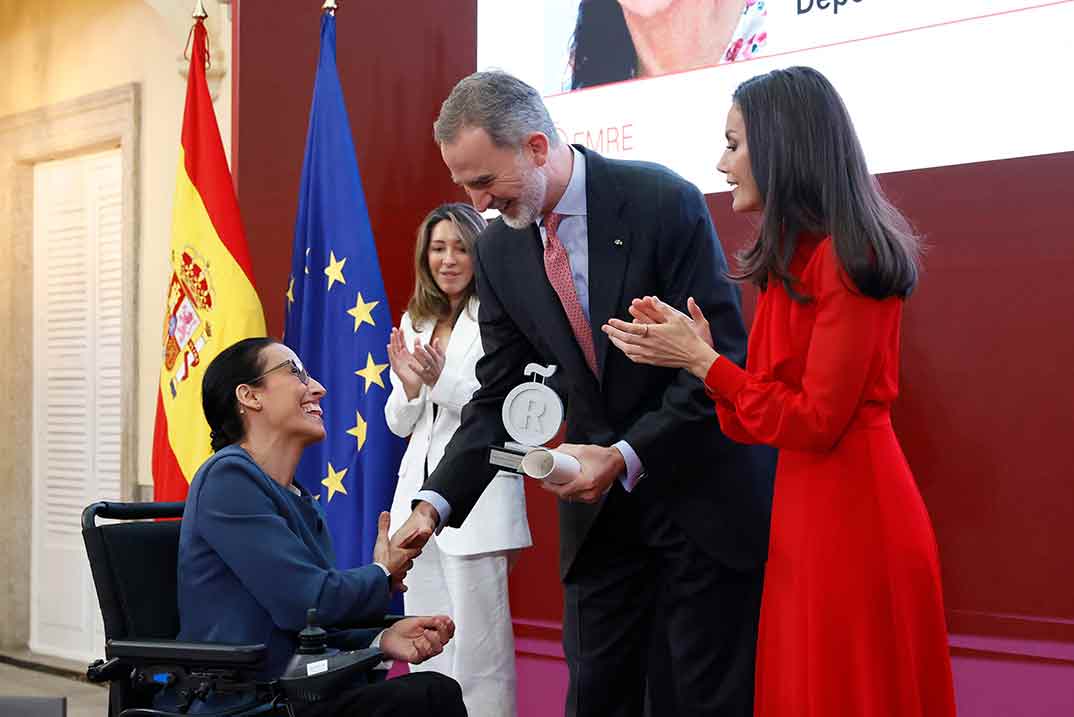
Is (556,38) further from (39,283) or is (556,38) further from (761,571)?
(39,283)

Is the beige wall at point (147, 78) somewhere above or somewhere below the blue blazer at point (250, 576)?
above

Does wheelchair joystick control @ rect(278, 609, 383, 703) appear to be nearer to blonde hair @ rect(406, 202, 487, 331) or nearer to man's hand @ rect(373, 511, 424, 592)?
man's hand @ rect(373, 511, 424, 592)

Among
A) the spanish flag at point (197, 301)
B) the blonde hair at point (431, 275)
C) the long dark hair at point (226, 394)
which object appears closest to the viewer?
the long dark hair at point (226, 394)

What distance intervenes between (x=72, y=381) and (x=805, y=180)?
174 inches

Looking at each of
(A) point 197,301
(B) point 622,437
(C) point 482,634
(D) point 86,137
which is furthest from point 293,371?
(D) point 86,137

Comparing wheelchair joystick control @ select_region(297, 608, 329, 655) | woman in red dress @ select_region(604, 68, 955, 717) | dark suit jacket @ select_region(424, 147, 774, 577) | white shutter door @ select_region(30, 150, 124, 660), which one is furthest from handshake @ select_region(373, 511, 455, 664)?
white shutter door @ select_region(30, 150, 124, 660)

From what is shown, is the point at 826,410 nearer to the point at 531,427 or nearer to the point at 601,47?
the point at 531,427

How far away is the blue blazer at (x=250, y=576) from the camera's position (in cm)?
213

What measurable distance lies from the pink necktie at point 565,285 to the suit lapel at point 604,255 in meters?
0.03

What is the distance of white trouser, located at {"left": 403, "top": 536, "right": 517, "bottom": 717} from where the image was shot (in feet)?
10.4

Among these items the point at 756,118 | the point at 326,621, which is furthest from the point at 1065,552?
the point at 326,621

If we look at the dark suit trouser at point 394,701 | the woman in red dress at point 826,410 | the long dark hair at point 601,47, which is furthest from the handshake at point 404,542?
the long dark hair at point 601,47

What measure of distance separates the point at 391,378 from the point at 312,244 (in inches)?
23.8

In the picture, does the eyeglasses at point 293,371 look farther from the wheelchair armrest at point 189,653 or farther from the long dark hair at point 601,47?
the long dark hair at point 601,47
